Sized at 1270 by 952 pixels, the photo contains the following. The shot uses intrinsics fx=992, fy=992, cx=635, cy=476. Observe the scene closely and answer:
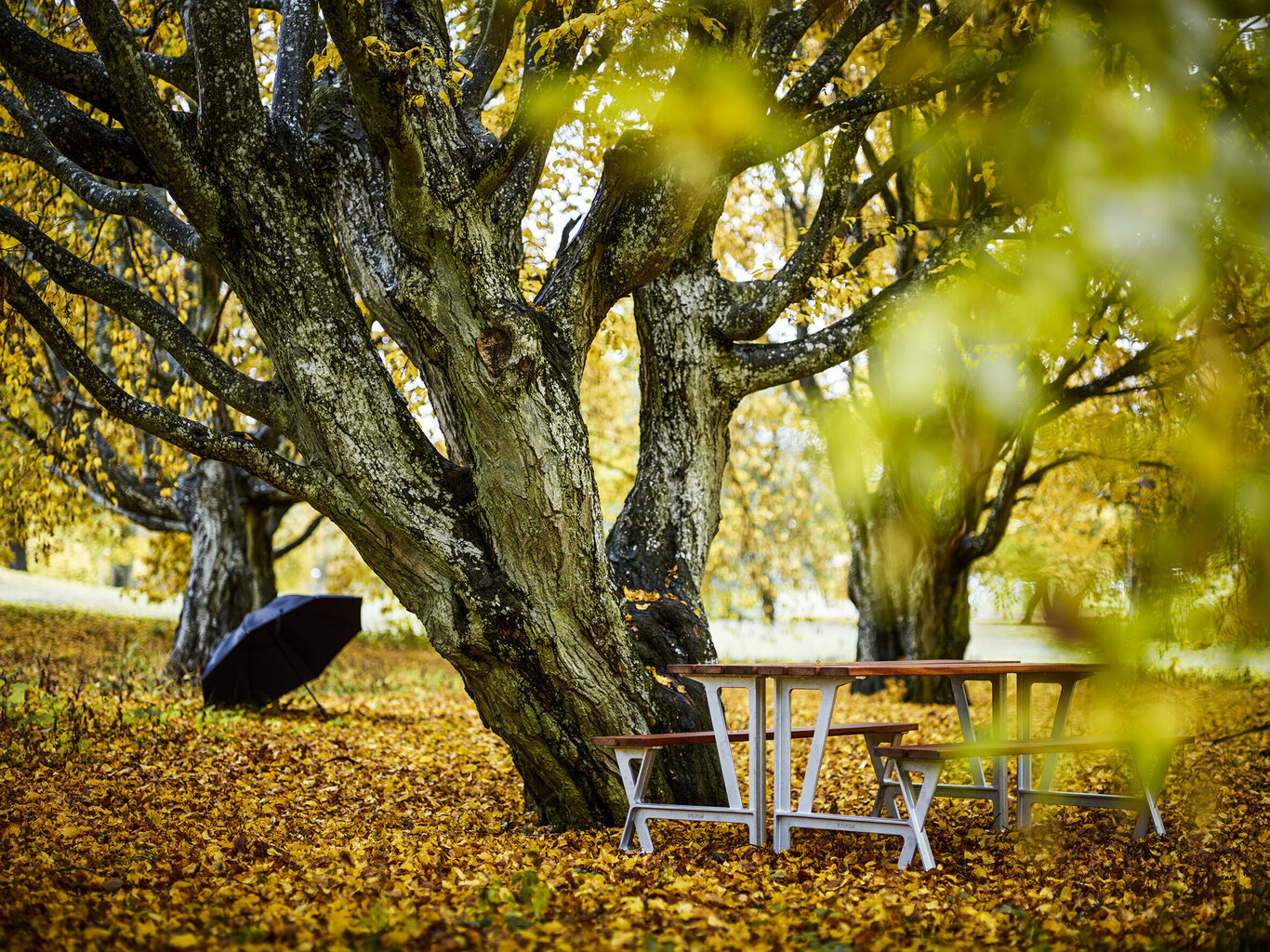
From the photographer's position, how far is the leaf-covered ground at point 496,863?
3266 millimetres

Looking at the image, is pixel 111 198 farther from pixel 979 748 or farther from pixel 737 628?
pixel 737 628

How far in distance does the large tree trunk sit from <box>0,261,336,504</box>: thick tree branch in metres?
7.18

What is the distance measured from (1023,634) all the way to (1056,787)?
21.2 feet

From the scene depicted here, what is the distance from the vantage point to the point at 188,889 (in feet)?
12.3

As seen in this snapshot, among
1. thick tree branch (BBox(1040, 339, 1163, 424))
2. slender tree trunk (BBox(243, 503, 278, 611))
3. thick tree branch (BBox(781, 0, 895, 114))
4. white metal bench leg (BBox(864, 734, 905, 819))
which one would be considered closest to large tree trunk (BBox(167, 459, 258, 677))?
slender tree trunk (BBox(243, 503, 278, 611))

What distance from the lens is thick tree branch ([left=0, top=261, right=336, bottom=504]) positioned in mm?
4746

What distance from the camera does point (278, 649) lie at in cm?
892

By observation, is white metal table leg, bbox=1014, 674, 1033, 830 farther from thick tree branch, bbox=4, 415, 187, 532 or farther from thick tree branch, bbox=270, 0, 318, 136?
thick tree branch, bbox=4, 415, 187, 532

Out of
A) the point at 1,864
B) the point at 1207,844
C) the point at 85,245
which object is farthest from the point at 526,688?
the point at 85,245

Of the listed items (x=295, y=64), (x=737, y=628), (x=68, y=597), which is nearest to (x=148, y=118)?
(x=295, y=64)

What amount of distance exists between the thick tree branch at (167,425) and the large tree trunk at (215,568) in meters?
7.18

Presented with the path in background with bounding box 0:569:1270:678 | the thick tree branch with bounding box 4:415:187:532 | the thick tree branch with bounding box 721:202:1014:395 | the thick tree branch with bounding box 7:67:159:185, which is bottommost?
the path in background with bounding box 0:569:1270:678

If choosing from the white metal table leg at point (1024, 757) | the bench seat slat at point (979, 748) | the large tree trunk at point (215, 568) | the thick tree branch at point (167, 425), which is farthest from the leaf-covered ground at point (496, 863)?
the large tree trunk at point (215, 568)

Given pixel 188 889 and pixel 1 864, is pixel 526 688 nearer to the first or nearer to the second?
pixel 188 889
